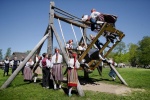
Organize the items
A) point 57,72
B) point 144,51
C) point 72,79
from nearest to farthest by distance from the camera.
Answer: point 72,79
point 57,72
point 144,51

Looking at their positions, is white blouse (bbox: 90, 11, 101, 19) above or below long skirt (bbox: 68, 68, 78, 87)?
above

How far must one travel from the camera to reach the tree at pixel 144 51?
76750 millimetres

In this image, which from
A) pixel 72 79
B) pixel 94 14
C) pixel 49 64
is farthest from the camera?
pixel 49 64

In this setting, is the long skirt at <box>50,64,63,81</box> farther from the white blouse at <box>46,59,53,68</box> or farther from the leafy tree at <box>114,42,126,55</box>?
the leafy tree at <box>114,42,126,55</box>

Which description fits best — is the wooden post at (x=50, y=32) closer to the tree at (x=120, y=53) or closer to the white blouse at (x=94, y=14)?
the white blouse at (x=94, y=14)

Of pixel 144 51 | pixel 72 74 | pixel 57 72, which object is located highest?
pixel 144 51

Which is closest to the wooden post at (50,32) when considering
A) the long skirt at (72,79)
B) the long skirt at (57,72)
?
the long skirt at (57,72)

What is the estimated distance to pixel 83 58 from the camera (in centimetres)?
1077

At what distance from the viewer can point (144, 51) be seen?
7919 cm

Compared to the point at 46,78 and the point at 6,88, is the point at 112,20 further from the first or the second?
the point at 6,88

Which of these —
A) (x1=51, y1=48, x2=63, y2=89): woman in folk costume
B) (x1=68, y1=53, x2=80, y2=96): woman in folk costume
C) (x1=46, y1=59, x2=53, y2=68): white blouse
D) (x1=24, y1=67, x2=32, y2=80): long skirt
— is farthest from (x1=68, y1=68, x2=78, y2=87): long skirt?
(x1=24, y1=67, x2=32, y2=80): long skirt

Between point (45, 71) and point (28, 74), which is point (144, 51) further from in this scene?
point (45, 71)

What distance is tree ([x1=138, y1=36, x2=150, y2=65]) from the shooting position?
252ft

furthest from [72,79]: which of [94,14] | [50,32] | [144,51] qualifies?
[144,51]
